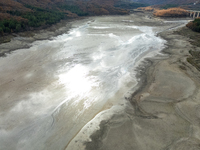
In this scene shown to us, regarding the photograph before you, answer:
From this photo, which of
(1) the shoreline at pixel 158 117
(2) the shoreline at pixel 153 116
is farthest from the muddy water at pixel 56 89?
(1) the shoreline at pixel 158 117

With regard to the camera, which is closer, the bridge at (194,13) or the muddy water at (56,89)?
the muddy water at (56,89)

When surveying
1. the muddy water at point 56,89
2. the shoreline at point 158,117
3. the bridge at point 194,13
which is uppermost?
the bridge at point 194,13

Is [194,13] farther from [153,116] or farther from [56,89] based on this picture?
[56,89]

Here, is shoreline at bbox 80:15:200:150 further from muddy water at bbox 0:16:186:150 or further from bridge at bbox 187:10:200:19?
bridge at bbox 187:10:200:19

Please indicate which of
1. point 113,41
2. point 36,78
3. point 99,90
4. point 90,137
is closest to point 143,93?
point 99,90

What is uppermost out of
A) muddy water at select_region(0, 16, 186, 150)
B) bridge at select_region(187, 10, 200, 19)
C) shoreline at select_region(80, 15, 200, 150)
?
bridge at select_region(187, 10, 200, 19)

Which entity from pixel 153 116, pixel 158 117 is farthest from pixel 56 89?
pixel 158 117

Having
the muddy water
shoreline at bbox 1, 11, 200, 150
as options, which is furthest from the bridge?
shoreline at bbox 1, 11, 200, 150

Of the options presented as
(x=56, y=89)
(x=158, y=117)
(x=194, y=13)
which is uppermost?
(x=194, y=13)

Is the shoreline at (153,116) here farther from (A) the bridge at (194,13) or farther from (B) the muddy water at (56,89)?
(A) the bridge at (194,13)
